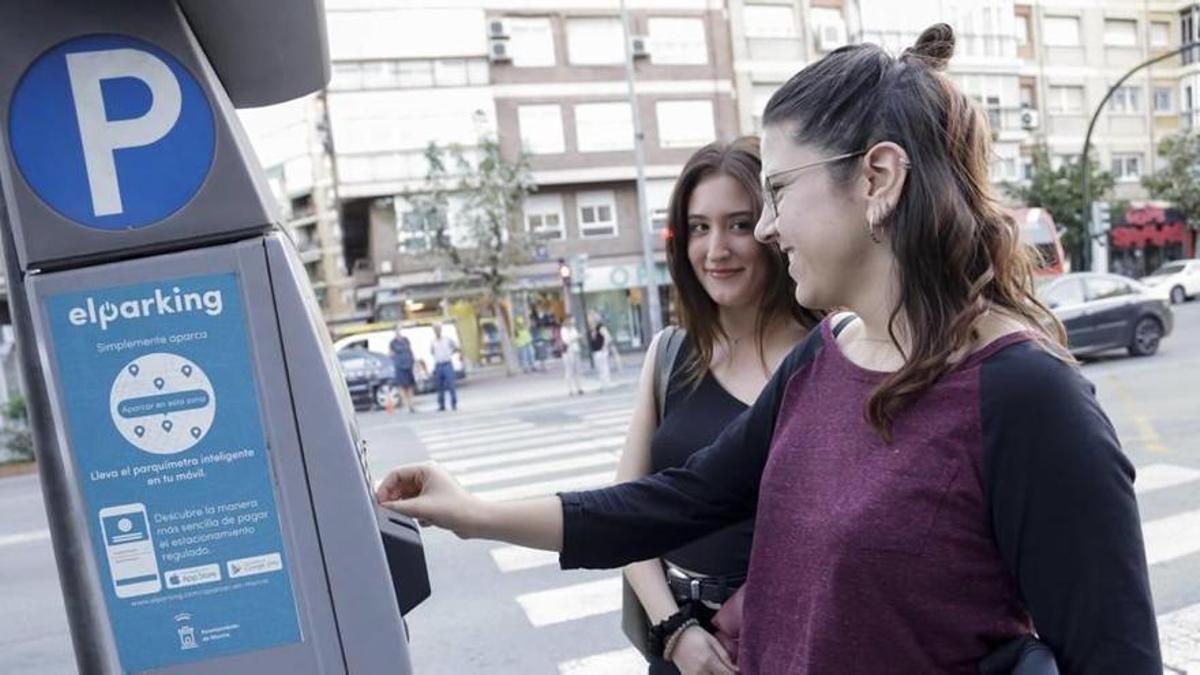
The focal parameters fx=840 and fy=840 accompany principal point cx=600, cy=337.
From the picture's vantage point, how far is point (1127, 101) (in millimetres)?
30219

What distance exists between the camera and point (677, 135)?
25.9 meters

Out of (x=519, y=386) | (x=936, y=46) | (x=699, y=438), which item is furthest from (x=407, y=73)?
(x=936, y=46)

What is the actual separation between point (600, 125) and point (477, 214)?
19.6ft

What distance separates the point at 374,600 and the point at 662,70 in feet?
85.4

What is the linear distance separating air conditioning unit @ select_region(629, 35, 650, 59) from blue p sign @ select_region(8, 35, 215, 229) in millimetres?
25335

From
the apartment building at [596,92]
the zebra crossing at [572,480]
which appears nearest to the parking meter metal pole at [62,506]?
the zebra crossing at [572,480]

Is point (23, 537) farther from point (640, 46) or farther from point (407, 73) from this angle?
point (640, 46)

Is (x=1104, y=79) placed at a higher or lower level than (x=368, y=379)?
higher

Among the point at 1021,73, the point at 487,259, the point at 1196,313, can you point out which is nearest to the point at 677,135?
the point at 487,259

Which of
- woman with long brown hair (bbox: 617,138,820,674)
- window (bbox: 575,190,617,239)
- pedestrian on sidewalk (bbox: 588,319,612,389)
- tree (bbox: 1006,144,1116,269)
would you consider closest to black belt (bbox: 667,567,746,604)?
woman with long brown hair (bbox: 617,138,820,674)

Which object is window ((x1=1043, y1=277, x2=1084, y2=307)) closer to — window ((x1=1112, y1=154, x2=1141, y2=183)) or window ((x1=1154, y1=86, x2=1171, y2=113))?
window ((x1=1112, y1=154, x2=1141, y2=183))

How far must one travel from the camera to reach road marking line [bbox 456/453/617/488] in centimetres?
806

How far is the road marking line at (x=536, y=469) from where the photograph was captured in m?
8.06

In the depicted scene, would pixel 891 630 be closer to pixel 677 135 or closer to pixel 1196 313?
pixel 1196 313
